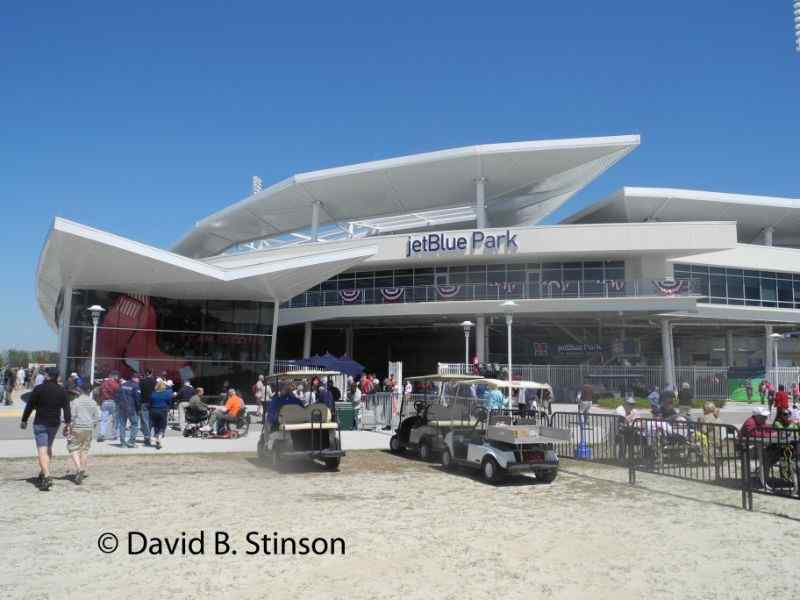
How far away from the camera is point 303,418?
12594 mm

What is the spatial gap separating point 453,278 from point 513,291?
4089mm

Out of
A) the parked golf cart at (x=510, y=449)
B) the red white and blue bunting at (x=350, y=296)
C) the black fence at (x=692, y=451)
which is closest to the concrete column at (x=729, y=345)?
the red white and blue bunting at (x=350, y=296)

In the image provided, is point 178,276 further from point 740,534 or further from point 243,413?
point 740,534

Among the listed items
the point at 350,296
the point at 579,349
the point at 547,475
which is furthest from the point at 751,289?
the point at 547,475

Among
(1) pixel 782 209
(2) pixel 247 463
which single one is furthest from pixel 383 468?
(1) pixel 782 209

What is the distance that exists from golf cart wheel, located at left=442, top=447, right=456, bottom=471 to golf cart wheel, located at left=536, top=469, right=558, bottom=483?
1957mm

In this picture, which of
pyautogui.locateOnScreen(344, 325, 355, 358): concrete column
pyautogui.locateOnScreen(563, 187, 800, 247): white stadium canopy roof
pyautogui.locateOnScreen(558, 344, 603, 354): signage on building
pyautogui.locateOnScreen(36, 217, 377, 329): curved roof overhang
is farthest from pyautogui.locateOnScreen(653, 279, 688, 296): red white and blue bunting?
pyautogui.locateOnScreen(344, 325, 355, 358): concrete column

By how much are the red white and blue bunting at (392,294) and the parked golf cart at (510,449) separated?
2392cm

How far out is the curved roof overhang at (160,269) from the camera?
22.9 metres

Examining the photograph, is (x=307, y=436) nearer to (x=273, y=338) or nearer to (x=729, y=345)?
(x=273, y=338)

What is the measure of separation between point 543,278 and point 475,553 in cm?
3038

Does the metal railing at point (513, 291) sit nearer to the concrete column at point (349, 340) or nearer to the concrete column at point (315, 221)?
the concrete column at point (315, 221)

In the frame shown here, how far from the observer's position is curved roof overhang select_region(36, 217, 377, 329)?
22922 millimetres

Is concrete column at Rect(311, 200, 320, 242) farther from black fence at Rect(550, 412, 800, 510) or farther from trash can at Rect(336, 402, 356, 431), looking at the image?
black fence at Rect(550, 412, 800, 510)
